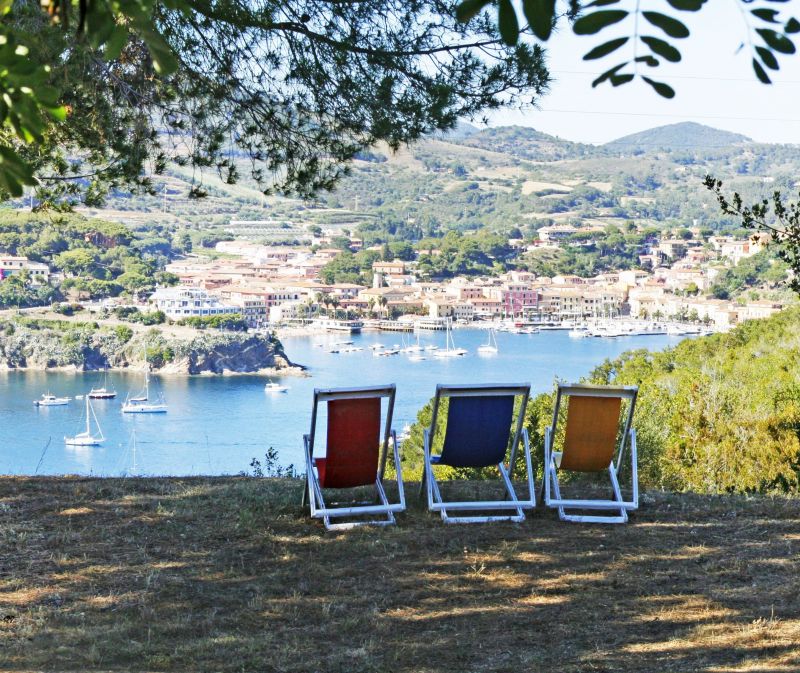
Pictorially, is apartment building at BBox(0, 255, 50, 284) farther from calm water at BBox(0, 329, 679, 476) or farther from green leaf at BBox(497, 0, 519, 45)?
green leaf at BBox(497, 0, 519, 45)

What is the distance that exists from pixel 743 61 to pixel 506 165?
111 metres

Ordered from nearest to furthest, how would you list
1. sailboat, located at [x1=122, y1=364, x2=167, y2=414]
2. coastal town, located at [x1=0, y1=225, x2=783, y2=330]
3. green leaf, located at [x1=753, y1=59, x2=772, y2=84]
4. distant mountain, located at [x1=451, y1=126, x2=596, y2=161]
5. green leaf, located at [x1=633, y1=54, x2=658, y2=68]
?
green leaf, located at [x1=633, y1=54, x2=658, y2=68] → green leaf, located at [x1=753, y1=59, x2=772, y2=84] → sailboat, located at [x1=122, y1=364, x2=167, y2=414] → coastal town, located at [x1=0, y1=225, x2=783, y2=330] → distant mountain, located at [x1=451, y1=126, x2=596, y2=161]

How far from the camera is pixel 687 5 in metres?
1.20

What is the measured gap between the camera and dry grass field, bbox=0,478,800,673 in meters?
2.50

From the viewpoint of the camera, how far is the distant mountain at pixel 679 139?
13325 centimetres

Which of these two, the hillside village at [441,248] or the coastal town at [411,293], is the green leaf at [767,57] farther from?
the coastal town at [411,293]

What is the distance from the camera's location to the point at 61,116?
4.83 feet

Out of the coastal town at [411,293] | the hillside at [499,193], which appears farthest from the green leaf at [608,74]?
the hillside at [499,193]

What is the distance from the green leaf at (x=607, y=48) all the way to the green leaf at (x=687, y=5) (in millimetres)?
74

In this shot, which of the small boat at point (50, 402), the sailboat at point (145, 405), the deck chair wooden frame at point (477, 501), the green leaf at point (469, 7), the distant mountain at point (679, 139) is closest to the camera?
the green leaf at point (469, 7)

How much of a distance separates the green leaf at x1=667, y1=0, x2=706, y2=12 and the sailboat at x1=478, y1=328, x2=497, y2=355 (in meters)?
53.1

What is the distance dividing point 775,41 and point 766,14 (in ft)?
0.12

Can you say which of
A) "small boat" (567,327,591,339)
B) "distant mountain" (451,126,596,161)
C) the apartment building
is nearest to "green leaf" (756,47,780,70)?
the apartment building

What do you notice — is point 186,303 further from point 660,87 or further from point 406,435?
point 660,87
